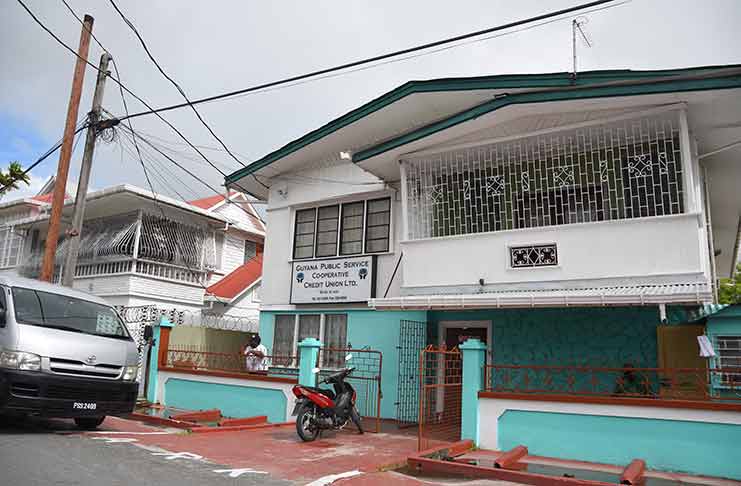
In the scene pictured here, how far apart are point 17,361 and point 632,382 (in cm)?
876

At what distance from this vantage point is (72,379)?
27.3ft

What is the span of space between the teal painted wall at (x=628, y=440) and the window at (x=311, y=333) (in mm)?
5599

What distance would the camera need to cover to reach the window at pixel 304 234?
14.7m

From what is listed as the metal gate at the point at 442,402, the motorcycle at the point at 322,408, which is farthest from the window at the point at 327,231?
the motorcycle at the point at 322,408

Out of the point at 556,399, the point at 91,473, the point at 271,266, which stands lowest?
the point at 91,473

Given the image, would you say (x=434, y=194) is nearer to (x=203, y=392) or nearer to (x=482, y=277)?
(x=482, y=277)

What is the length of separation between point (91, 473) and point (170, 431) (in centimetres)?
407

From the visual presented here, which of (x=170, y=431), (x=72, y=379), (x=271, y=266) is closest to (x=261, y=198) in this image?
(x=271, y=266)

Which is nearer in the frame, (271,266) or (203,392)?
(203,392)

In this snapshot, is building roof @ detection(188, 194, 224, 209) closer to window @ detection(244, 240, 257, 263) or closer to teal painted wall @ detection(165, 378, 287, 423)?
window @ detection(244, 240, 257, 263)

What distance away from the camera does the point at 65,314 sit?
29.6 feet

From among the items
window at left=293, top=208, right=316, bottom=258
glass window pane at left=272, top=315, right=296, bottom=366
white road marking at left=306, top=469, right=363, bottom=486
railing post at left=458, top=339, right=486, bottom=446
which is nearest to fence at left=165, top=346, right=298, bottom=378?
glass window pane at left=272, top=315, right=296, bottom=366

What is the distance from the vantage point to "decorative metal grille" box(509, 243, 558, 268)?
31.9 feet

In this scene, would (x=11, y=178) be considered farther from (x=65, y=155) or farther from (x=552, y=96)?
(x=552, y=96)
